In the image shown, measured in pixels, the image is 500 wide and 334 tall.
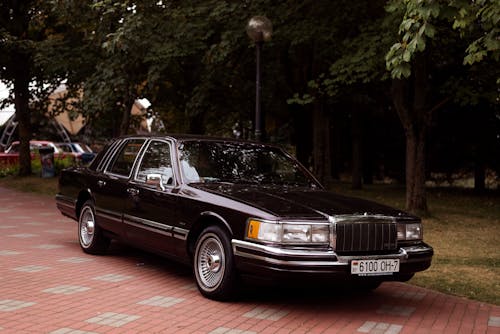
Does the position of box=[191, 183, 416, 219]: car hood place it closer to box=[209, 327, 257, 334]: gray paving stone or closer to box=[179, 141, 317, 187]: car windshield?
box=[179, 141, 317, 187]: car windshield

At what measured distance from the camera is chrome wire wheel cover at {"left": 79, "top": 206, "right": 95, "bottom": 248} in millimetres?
8492

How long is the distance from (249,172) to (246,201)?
1177mm

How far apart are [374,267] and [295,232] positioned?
2.50 ft

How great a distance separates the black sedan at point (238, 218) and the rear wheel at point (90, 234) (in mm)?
18

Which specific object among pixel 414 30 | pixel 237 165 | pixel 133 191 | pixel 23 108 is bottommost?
pixel 133 191

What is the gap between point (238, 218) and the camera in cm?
573

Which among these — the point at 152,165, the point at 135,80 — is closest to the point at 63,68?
the point at 135,80

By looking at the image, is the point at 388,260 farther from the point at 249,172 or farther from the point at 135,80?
the point at 135,80

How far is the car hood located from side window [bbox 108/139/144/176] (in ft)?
5.38

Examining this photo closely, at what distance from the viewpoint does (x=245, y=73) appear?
2188cm

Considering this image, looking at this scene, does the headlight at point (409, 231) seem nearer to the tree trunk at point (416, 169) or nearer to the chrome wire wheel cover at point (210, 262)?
the chrome wire wheel cover at point (210, 262)

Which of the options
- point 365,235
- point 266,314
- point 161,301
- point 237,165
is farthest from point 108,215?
point 365,235

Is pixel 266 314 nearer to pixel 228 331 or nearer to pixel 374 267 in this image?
pixel 228 331

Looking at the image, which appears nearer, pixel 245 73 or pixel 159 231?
pixel 159 231
